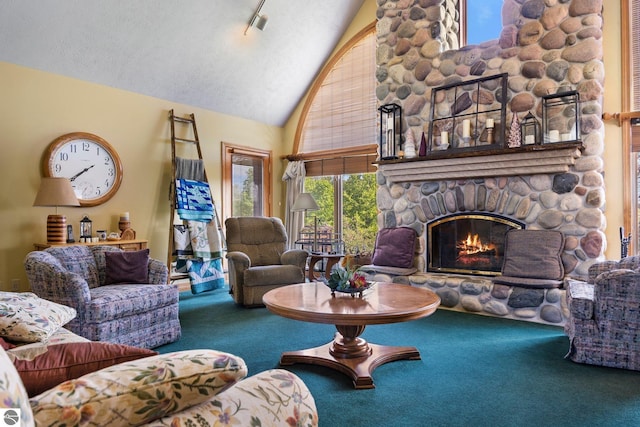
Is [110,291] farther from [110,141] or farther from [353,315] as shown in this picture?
[110,141]

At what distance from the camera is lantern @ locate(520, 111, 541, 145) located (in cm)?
418

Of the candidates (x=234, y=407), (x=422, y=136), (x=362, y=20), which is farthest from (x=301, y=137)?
(x=234, y=407)

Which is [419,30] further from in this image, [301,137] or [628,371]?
[628,371]

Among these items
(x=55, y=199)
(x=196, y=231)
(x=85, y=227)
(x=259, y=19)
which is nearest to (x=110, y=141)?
(x=85, y=227)

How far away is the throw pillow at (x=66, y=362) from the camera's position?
98 centimetres

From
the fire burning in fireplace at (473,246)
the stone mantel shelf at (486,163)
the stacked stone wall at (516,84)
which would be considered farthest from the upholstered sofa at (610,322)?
the fire burning in fireplace at (473,246)

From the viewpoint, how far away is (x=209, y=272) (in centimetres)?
550

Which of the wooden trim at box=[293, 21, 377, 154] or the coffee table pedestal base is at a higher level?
the wooden trim at box=[293, 21, 377, 154]

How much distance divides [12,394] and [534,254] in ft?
14.0

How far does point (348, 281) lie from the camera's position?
2836 millimetres

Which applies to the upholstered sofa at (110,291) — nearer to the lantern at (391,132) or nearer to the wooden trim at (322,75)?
the lantern at (391,132)

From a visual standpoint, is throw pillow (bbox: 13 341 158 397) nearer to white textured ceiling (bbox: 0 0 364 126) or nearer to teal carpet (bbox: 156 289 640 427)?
teal carpet (bbox: 156 289 640 427)

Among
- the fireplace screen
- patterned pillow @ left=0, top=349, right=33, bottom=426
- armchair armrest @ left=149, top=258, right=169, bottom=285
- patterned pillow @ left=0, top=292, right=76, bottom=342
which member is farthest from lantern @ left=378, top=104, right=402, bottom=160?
patterned pillow @ left=0, top=349, right=33, bottom=426

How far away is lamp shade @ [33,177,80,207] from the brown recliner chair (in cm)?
164
